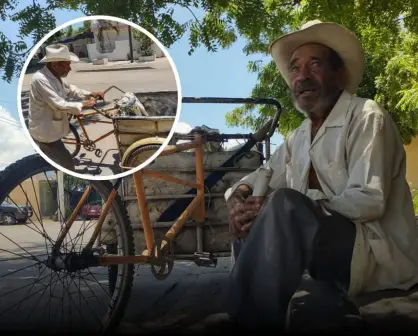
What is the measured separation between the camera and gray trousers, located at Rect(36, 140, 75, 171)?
1675 millimetres

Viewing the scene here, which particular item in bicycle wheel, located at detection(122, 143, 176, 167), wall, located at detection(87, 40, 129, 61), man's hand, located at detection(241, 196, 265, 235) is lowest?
man's hand, located at detection(241, 196, 265, 235)

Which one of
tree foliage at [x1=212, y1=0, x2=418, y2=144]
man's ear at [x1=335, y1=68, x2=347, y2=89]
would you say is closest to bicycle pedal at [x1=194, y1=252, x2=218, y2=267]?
tree foliage at [x1=212, y1=0, x2=418, y2=144]

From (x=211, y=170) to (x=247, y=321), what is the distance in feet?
1.69

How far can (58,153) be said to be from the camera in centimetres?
169

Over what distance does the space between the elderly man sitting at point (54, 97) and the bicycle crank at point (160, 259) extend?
47cm

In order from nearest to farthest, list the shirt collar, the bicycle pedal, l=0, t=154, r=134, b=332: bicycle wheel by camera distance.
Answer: the shirt collar → l=0, t=154, r=134, b=332: bicycle wheel → the bicycle pedal

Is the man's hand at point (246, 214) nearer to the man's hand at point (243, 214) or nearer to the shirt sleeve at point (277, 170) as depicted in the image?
the man's hand at point (243, 214)

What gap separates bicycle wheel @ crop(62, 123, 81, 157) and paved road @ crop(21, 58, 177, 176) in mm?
14

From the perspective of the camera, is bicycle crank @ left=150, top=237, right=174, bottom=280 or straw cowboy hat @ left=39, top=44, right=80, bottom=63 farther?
bicycle crank @ left=150, top=237, right=174, bottom=280

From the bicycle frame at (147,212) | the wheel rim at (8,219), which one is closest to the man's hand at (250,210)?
the bicycle frame at (147,212)

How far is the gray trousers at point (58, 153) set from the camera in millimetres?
1675

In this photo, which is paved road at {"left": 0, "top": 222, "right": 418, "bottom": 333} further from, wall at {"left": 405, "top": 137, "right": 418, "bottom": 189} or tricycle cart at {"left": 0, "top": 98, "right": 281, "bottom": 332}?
wall at {"left": 405, "top": 137, "right": 418, "bottom": 189}

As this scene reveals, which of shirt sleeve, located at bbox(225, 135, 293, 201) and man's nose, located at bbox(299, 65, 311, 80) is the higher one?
man's nose, located at bbox(299, 65, 311, 80)

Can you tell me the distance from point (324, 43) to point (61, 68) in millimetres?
732
